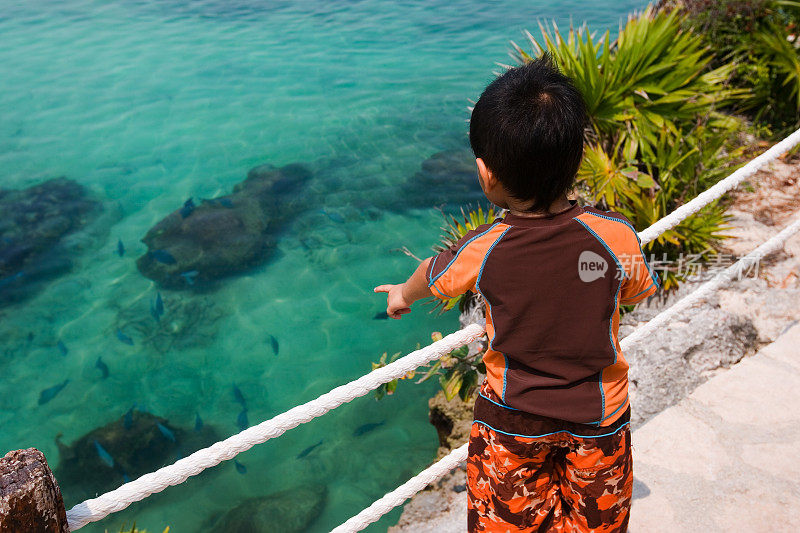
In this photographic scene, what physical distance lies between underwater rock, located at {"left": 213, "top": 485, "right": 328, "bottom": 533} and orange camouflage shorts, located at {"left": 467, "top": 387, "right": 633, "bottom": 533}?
333 centimetres

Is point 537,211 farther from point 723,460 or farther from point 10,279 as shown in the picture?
point 10,279

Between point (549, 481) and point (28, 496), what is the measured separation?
133cm

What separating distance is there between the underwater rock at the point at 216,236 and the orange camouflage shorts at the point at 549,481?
6.25 m

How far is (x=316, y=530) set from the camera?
179 inches

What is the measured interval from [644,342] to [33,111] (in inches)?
519

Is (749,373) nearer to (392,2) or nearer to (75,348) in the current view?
(75,348)

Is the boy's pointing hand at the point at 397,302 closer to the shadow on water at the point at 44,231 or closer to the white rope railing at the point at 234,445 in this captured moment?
the white rope railing at the point at 234,445

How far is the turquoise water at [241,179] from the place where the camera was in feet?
18.2

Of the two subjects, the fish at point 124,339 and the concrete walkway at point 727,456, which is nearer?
the concrete walkway at point 727,456

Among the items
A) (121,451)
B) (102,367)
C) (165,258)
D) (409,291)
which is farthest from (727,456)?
(165,258)

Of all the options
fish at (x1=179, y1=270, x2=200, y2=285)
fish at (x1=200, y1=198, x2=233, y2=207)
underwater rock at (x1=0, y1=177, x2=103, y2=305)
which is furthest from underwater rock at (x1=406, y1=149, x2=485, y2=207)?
underwater rock at (x1=0, y1=177, x2=103, y2=305)

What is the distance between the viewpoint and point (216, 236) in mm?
7754

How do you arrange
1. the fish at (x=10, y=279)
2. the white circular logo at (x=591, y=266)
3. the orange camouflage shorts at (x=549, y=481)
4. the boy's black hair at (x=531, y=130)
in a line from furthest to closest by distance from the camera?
the fish at (x=10, y=279), the orange camouflage shorts at (x=549, y=481), the white circular logo at (x=591, y=266), the boy's black hair at (x=531, y=130)

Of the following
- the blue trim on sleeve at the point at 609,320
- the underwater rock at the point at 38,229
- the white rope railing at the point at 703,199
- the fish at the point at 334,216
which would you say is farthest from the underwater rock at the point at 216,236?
the blue trim on sleeve at the point at 609,320
